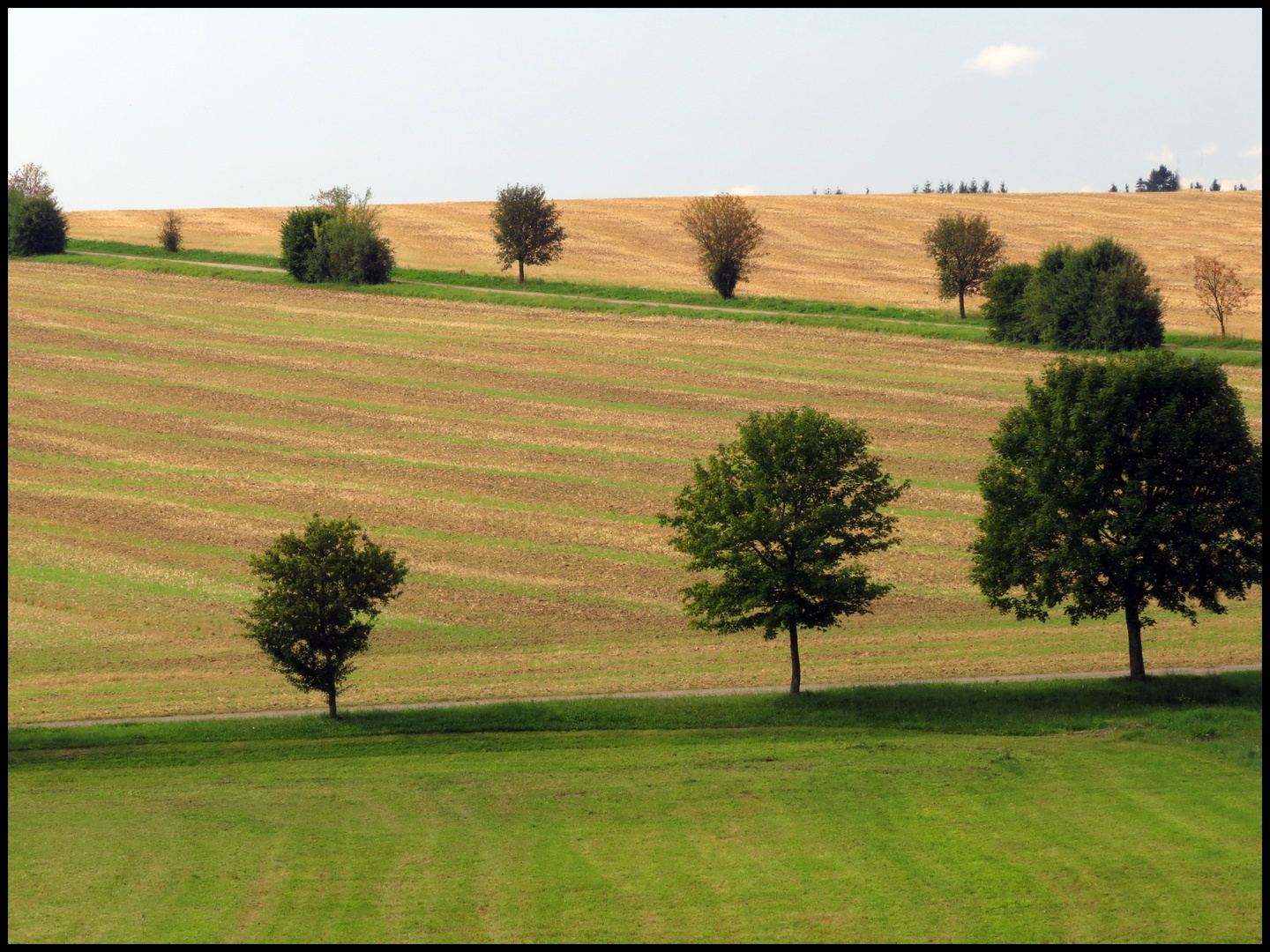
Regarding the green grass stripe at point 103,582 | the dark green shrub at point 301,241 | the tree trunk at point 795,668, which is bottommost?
the tree trunk at point 795,668

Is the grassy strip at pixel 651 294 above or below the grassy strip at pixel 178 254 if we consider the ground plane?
below

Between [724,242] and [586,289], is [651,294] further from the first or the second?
[724,242]

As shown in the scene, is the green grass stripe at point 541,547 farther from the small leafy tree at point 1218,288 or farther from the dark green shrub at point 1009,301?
the small leafy tree at point 1218,288

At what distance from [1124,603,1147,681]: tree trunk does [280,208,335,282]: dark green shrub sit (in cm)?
7984

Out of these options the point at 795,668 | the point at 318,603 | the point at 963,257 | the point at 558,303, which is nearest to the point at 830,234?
the point at 963,257

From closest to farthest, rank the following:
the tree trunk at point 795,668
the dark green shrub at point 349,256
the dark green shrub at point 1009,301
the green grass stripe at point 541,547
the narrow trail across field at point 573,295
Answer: the tree trunk at point 795,668 → the green grass stripe at point 541,547 → the dark green shrub at point 1009,301 → the narrow trail across field at point 573,295 → the dark green shrub at point 349,256

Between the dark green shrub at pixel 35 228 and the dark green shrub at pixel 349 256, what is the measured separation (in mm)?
26838

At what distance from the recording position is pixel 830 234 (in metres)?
125

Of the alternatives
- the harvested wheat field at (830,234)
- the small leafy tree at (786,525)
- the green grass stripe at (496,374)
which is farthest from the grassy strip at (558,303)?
the small leafy tree at (786,525)

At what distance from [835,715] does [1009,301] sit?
5447 cm

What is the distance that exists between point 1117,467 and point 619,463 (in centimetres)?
2796

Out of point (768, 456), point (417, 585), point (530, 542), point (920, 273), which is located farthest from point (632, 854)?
point (920, 273)

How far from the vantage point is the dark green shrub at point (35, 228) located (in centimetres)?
10831

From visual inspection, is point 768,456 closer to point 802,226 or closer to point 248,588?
point 248,588
